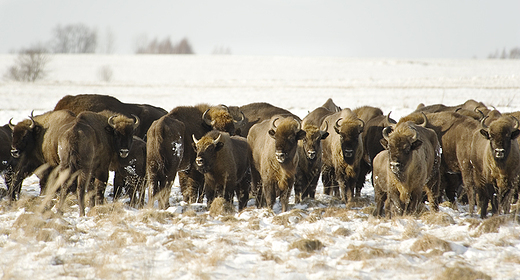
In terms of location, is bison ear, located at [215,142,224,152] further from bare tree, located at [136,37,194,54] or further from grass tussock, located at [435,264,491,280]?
bare tree, located at [136,37,194,54]

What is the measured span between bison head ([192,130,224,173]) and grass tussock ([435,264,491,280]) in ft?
17.1

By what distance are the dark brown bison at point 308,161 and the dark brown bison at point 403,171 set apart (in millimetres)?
1403

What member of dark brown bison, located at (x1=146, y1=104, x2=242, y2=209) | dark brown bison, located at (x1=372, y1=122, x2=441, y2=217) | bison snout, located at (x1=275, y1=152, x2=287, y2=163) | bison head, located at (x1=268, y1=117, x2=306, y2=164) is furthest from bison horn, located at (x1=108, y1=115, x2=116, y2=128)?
dark brown bison, located at (x1=372, y1=122, x2=441, y2=217)

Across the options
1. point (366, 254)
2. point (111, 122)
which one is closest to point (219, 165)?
point (111, 122)

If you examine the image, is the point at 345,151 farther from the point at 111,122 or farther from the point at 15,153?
the point at 15,153

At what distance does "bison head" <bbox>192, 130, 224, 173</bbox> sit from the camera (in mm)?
9789

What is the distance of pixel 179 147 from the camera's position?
34.2 feet

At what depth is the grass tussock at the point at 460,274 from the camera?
554 cm

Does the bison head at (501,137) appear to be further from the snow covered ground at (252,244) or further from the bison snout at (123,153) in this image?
the bison snout at (123,153)

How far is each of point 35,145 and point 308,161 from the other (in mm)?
5757

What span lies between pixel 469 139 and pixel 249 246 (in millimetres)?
5660

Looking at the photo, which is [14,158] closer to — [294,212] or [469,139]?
[294,212]

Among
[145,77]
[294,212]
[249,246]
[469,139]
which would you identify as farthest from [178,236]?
[145,77]

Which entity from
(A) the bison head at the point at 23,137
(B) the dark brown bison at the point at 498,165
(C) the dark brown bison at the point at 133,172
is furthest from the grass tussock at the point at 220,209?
(B) the dark brown bison at the point at 498,165
